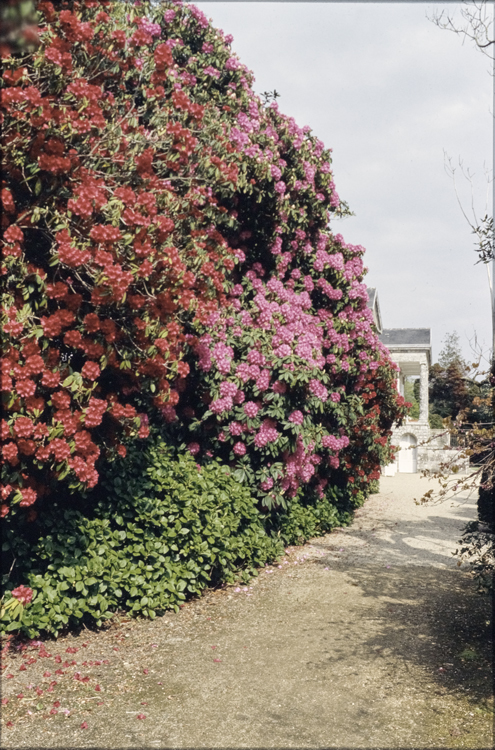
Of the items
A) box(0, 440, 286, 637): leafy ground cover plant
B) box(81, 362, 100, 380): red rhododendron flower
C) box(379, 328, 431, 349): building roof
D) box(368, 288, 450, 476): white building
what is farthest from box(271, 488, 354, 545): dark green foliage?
box(379, 328, 431, 349): building roof

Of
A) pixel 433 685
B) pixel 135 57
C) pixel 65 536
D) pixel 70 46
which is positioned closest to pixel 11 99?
pixel 70 46

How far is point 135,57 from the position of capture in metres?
5.79

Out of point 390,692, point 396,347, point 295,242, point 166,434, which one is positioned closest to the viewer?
point 390,692

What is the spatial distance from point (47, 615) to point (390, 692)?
2925mm

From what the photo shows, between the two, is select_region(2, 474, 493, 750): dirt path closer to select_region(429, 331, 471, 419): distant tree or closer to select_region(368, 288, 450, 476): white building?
select_region(368, 288, 450, 476): white building

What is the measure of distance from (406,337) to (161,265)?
104 ft

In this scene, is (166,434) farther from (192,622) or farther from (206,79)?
(206,79)

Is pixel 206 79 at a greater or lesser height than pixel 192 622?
greater

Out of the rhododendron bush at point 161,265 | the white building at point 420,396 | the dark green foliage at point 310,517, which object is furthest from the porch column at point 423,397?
the rhododendron bush at point 161,265

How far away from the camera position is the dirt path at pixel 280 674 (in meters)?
4.12

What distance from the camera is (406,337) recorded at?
3534 centimetres

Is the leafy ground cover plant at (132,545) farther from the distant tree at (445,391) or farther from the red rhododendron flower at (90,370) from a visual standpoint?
the distant tree at (445,391)

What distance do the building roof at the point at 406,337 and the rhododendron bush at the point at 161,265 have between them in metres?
25.1

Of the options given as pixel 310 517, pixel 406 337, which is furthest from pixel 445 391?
pixel 310 517
